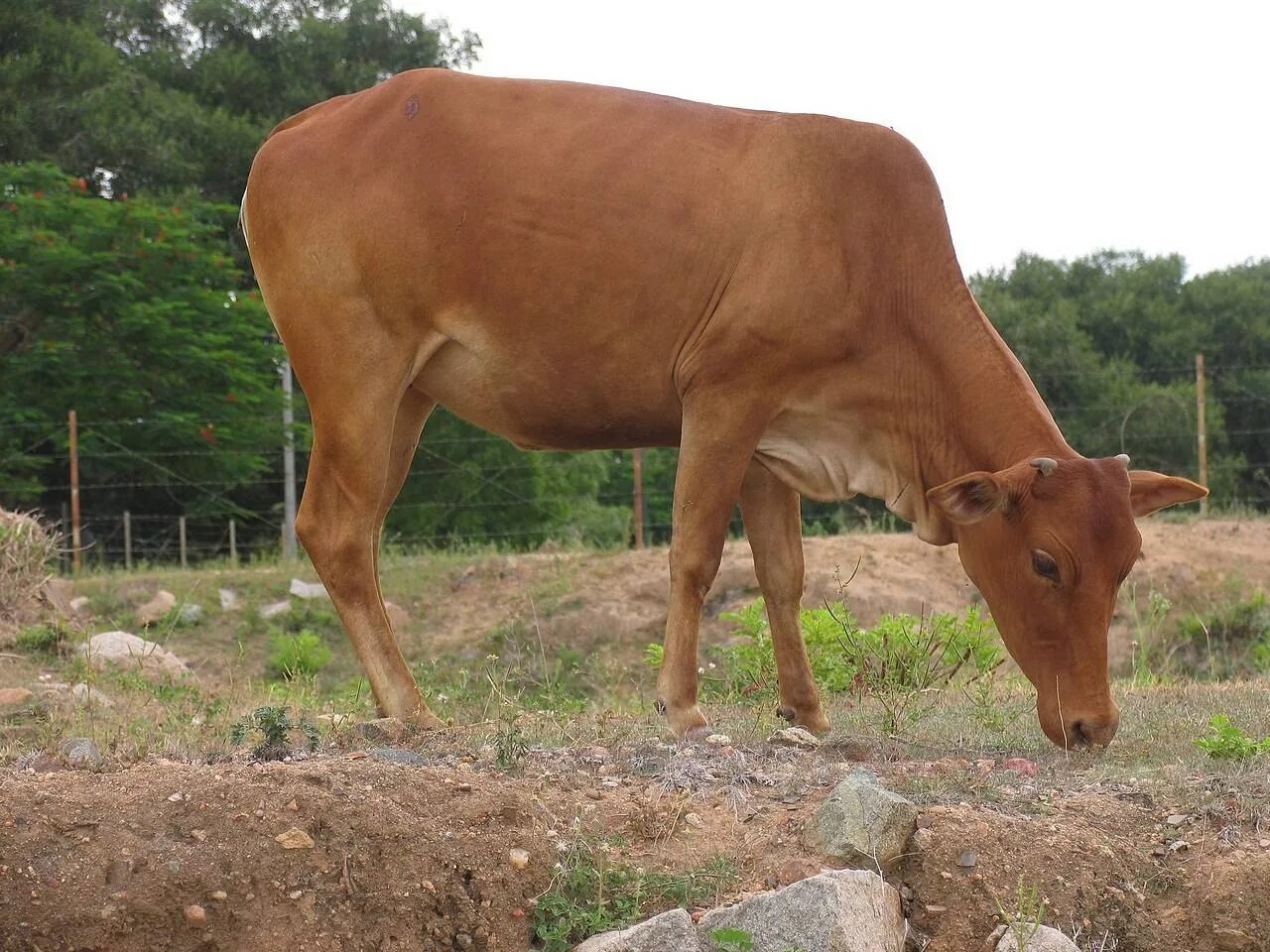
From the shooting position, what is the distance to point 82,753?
193 inches

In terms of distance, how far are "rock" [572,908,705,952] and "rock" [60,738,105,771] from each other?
1.86 m

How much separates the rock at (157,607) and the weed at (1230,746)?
11.0 m

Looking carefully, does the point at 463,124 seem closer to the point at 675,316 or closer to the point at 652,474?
the point at 675,316

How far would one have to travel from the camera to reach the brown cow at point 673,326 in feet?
17.7

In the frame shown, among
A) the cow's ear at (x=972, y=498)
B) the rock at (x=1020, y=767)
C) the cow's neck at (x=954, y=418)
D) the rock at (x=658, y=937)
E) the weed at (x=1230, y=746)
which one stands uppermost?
the cow's neck at (x=954, y=418)

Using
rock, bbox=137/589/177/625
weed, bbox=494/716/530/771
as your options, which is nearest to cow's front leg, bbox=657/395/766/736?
weed, bbox=494/716/530/771

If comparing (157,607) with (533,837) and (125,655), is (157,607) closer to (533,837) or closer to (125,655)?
(125,655)

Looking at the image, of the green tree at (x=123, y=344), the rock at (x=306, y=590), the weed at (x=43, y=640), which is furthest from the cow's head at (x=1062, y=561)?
the green tree at (x=123, y=344)

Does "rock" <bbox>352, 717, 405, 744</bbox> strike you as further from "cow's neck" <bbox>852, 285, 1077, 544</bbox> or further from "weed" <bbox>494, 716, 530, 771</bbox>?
"cow's neck" <bbox>852, 285, 1077, 544</bbox>

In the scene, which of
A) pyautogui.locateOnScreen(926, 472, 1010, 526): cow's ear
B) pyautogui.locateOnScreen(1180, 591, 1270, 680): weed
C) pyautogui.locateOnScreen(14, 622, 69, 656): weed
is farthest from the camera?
pyautogui.locateOnScreen(1180, 591, 1270, 680): weed

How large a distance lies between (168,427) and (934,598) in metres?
10.7

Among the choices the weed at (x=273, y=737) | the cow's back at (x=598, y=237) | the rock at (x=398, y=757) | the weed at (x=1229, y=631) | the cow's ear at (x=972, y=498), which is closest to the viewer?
the rock at (x=398, y=757)

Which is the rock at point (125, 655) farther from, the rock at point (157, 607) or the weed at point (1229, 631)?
the weed at point (1229, 631)

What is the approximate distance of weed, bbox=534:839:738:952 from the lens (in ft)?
12.9
